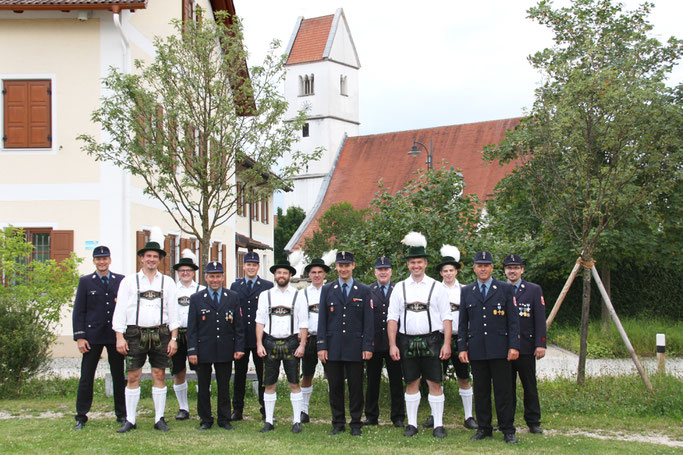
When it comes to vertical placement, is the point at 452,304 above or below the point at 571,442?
above

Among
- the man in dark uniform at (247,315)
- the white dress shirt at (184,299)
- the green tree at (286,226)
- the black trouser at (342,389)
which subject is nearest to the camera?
the black trouser at (342,389)

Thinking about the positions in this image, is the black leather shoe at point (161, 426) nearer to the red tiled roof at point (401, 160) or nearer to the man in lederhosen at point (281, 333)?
the man in lederhosen at point (281, 333)

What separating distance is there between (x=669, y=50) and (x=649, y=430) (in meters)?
14.2

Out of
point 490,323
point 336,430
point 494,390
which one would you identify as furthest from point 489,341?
point 336,430

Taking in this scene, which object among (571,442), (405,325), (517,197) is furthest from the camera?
(517,197)

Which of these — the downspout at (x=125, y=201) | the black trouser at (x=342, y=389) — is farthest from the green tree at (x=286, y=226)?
the black trouser at (x=342, y=389)

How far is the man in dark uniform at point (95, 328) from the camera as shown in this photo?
8648 mm

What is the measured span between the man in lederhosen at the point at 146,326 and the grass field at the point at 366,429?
0.39m

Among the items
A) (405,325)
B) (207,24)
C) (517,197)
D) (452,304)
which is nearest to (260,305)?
(405,325)

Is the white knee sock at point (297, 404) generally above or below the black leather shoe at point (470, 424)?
above

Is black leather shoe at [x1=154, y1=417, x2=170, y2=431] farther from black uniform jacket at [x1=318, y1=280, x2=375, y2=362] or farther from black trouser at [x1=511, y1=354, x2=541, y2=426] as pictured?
black trouser at [x1=511, y1=354, x2=541, y2=426]

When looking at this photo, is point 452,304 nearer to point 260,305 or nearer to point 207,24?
point 260,305

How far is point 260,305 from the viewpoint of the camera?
8711 millimetres

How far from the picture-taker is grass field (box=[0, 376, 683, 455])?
293 inches
